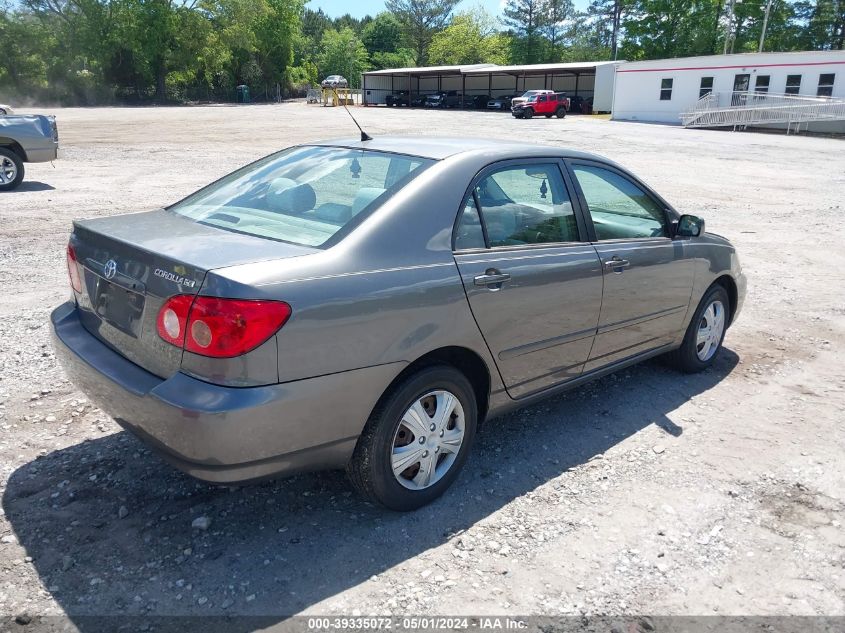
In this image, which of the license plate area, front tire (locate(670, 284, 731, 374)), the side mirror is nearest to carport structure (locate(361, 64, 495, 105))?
front tire (locate(670, 284, 731, 374))

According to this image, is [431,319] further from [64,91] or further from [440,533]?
[64,91]

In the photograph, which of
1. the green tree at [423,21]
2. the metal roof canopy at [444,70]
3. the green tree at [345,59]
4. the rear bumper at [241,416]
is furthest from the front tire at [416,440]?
the green tree at [423,21]

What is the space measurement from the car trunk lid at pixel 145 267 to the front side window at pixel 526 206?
106 cm

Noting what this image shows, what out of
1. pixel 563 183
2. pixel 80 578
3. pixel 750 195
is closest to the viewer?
pixel 80 578

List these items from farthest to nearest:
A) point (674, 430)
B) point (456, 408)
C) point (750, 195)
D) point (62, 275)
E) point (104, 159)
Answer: point (104, 159), point (750, 195), point (62, 275), point (674, 430), point (456, 408)

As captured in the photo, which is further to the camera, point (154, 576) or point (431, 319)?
point (431, 319)

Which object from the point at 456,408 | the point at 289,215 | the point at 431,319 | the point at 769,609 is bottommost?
the point at 769,609

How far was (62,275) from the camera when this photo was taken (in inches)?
270

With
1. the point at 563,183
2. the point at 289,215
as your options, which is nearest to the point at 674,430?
the point at 563,183

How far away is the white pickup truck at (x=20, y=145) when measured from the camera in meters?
12.1

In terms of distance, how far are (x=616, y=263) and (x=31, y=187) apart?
486 inches

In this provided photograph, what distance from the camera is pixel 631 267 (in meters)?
4.14

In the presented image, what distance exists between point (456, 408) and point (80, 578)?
175 cm

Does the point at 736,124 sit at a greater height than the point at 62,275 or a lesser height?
greater
